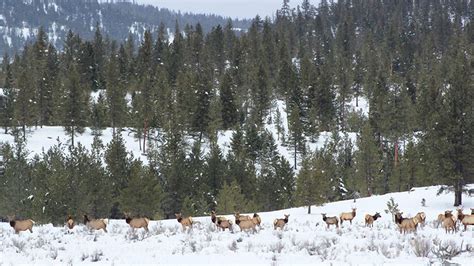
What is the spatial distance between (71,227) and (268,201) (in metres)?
36.3

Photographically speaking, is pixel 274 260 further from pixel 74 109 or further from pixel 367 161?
pixel 74 109

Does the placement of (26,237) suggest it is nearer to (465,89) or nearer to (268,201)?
(465,89)

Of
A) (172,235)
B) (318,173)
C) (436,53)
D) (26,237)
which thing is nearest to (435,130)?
(318,173)

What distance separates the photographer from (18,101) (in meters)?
66.6

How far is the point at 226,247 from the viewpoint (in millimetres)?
10984

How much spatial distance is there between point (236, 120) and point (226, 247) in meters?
64.4

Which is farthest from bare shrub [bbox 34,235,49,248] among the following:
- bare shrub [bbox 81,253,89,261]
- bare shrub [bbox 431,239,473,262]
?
bare shrub [bbox 431,239,473,262]

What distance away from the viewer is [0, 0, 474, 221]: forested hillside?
39.7m

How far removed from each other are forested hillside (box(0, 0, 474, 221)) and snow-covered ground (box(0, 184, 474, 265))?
22572 mm

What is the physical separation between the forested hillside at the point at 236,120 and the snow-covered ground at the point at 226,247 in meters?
22.6

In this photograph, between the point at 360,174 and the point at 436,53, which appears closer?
the point at 360,174

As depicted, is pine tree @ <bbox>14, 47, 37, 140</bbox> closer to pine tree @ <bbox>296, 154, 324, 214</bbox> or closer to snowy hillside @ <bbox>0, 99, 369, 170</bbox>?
snowy hillside @ <bbox>0, 99, 369, 170</bbox>

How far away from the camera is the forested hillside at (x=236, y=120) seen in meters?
39.7

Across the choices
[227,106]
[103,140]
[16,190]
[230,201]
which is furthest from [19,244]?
[227,106]
